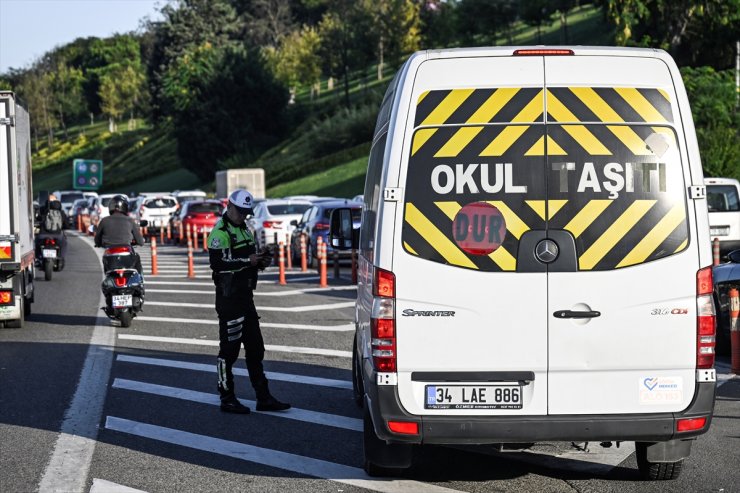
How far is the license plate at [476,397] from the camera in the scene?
21.9 feet

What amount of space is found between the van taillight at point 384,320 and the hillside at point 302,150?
52.4 meters

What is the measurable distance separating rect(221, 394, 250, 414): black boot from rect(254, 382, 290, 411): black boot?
0.47 feet

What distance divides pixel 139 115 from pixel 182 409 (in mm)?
145584

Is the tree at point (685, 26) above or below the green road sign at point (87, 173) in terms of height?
above

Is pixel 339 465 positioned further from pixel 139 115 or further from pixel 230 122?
pixel 139 115

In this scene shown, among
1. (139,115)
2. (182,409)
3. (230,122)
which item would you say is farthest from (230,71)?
(182,409)

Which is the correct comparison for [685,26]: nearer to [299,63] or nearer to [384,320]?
[384,320]

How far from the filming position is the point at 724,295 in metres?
13.3

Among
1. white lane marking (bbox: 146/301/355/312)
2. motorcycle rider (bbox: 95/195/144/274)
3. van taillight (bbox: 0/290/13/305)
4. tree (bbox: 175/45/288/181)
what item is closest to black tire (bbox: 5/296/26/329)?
van taillight (bbox: 0/290/13/305)

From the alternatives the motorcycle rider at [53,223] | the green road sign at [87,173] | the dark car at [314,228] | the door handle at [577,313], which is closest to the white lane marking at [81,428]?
the door handle at [577,313]

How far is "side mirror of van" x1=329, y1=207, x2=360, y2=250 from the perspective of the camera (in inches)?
365

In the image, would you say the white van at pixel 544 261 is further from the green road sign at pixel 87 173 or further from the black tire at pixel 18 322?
the green road sign at pixel 87 173

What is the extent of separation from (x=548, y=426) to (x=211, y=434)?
3.38 meters

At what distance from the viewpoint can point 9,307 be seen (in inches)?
648
